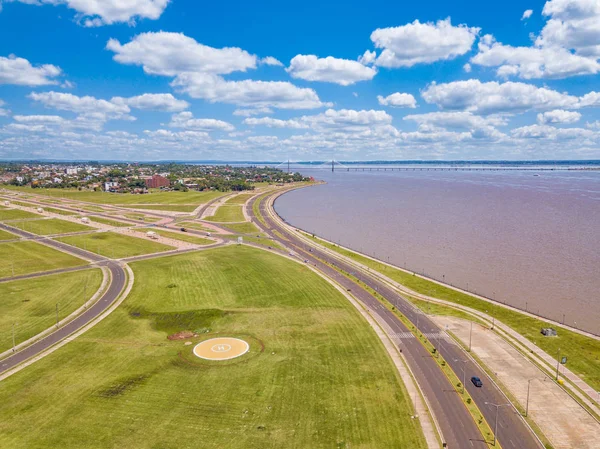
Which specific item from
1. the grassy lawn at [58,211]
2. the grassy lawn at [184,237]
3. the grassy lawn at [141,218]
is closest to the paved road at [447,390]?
the grassy lawn at [184,237]

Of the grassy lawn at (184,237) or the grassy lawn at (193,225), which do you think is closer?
the grassy lawn at (184,237)

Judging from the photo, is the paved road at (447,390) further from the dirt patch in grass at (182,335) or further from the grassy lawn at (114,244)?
the grassy lawn at (114,244)

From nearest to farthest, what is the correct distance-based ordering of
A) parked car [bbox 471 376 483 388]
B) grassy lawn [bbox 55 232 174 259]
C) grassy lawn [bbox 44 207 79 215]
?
parked car [bbox 471 376 483 388], grassy lawn [bbox 55 232 174 259], grassy lawn [bbox 44 207 79 215]

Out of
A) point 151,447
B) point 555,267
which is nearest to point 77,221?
point 151,447

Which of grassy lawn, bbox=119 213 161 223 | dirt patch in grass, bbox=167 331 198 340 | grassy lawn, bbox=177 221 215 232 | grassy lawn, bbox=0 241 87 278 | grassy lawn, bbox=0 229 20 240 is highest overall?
grassy lawn, bbox=119 213 161 223

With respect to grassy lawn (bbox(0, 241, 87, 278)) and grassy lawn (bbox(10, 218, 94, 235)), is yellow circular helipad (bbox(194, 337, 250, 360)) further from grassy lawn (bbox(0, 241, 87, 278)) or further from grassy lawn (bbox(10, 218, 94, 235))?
grassy lawn (bbox(10, 218, 94, 235))

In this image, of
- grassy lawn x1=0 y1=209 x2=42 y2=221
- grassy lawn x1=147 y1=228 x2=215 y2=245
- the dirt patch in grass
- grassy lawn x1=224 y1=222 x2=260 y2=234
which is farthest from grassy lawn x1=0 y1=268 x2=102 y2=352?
grassy lawn x1=0 y1=209 x2=42 y2=221
